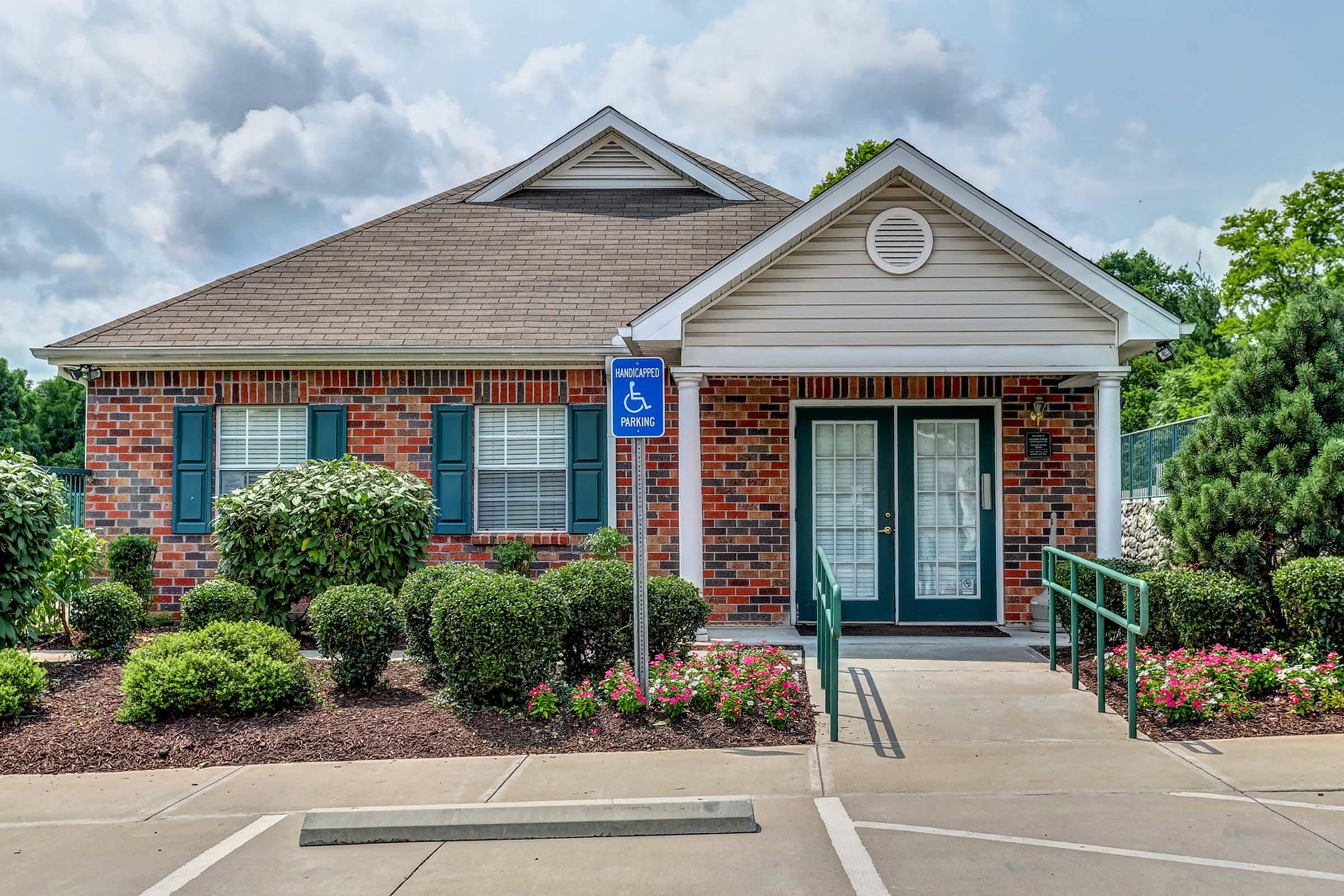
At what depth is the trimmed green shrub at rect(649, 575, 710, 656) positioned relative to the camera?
7281 mm

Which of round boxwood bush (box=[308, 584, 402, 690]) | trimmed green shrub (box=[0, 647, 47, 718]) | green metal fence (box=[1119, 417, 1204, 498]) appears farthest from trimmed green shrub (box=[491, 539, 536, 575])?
green metal fence (box=[1119, 417, 1204, 498])

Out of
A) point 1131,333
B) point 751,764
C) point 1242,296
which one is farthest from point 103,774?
point 1242,296

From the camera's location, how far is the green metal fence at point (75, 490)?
10.8 metres

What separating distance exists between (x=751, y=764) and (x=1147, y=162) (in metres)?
14.9

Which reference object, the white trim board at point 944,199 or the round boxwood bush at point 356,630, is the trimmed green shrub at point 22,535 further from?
the white trim board at point 944,199

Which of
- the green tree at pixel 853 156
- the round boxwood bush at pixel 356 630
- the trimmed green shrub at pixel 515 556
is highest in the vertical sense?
the green tree at pixel 853 156

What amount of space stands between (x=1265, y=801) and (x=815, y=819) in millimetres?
2232

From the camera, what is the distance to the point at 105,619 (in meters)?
8.42

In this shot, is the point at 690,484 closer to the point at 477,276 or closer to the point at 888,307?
the point at 888,307

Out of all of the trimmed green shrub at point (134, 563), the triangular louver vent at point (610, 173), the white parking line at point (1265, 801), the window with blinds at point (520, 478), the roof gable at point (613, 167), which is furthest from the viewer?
the triangular louver vent at point (610, 173)

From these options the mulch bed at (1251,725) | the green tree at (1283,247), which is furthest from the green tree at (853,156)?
the mulch bed at (1251,725)

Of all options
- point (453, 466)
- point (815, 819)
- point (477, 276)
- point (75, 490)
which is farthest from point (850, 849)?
point (75, 490)

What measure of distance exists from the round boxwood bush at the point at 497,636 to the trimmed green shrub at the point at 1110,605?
4107 millimetres

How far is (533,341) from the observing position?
419 inches
